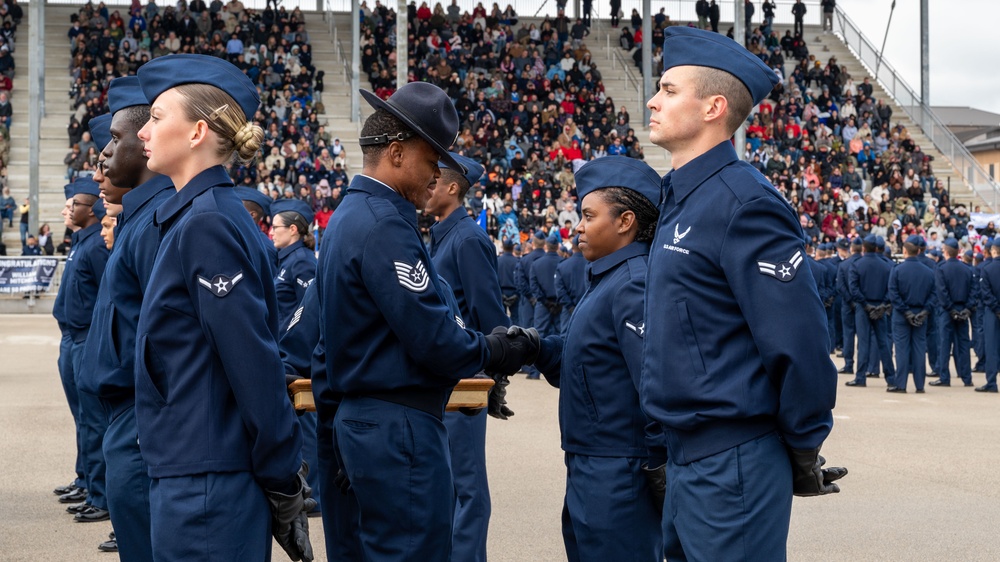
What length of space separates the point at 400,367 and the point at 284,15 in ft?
106

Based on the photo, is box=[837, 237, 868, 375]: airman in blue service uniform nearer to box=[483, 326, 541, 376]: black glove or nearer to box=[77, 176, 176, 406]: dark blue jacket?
box=[483, 326, 541, 376]: black glove

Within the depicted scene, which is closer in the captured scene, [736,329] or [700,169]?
[736,329]

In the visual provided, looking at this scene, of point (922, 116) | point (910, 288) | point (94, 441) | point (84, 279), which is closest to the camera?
point (94, 441)

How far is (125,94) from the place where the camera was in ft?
14.7

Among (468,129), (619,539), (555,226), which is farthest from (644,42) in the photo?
(619,539)

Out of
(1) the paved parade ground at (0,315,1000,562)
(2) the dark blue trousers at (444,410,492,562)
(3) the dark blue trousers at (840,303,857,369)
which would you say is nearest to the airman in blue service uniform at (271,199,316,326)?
(1) the paved parade ground at (0,315,1000,562)

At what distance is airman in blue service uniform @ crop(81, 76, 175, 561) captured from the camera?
3.67 m

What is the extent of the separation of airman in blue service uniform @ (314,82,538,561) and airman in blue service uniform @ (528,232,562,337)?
13.6 m

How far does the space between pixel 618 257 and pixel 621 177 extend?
1.19 feet

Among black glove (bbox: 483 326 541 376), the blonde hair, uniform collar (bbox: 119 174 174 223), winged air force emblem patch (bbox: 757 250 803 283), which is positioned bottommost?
black glove (bbox: 483 326 541 376)

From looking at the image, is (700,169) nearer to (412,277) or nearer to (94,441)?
(412,277)

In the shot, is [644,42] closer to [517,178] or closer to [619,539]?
[517,178]

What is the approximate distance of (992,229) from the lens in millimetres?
27562

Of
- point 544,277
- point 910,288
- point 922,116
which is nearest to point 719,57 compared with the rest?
point 910,288
